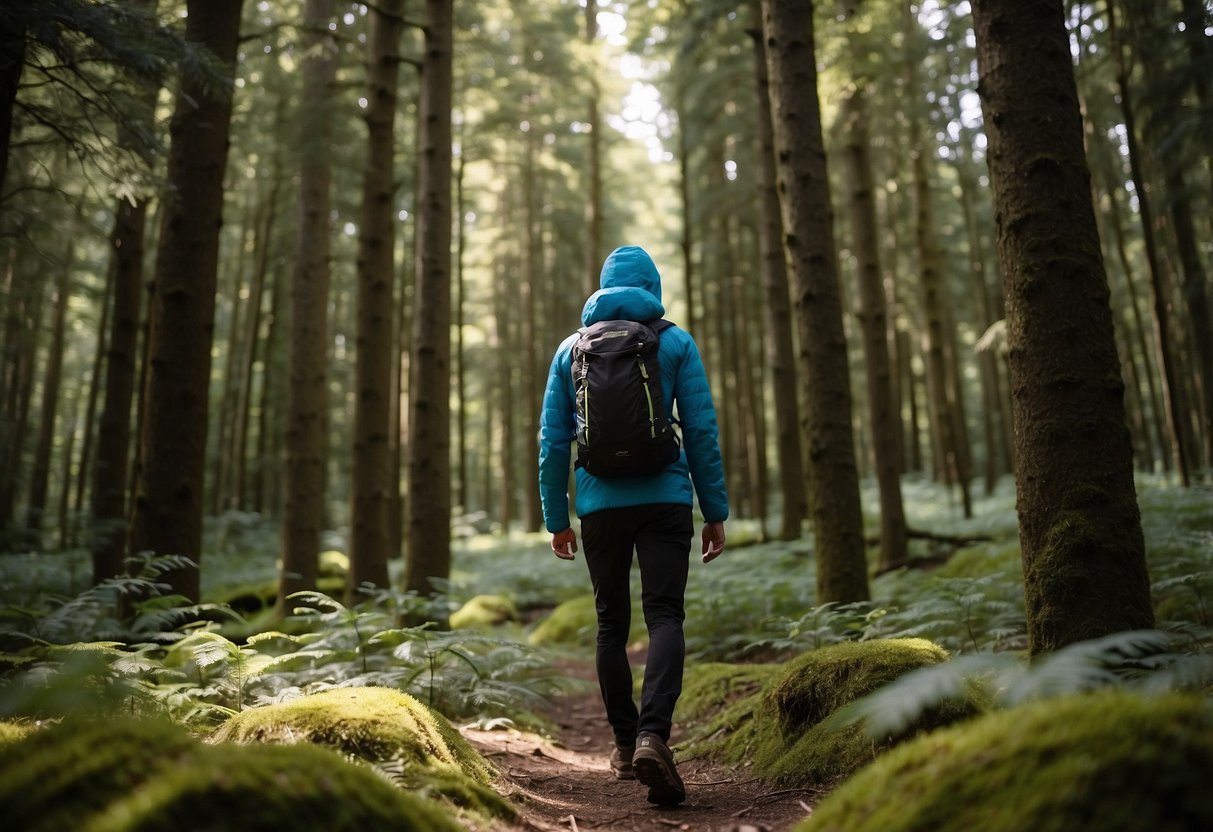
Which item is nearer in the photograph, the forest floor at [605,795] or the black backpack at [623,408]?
the forest floor at [605,795]

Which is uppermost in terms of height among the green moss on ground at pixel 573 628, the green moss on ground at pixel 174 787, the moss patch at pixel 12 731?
the green moss on ground at pixel 174 787

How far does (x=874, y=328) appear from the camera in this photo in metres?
10.8

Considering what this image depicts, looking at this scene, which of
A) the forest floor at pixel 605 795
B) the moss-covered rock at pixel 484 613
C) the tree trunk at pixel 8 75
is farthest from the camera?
the moss-covered rock at pixel 484 613

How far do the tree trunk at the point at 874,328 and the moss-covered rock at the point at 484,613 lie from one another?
5.27m

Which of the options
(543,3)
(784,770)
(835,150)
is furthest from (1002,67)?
(543,3)

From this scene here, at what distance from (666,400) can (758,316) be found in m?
21.2

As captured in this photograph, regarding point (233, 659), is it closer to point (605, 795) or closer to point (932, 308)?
point (605, 795)

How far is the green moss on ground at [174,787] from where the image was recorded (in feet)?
5.31

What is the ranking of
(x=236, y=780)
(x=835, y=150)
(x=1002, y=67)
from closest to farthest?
1. (x=236, y=780)
2. (x=1002, y=67)
3. (x=835, y=150)

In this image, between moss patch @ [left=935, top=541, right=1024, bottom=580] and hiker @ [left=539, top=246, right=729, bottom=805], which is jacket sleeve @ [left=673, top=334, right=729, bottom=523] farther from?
moss patch @ [left=935, top=541, right=1024, bottom=580]

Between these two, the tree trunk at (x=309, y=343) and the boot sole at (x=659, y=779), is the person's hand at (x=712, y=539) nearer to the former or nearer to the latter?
the boot sole at (x=659, y=779)

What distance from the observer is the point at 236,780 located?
171cm

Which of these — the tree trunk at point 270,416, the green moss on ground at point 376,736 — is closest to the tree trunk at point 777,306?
the green moss on ground at point 376,736

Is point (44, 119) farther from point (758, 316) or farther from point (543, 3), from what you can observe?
point (758, 316)
